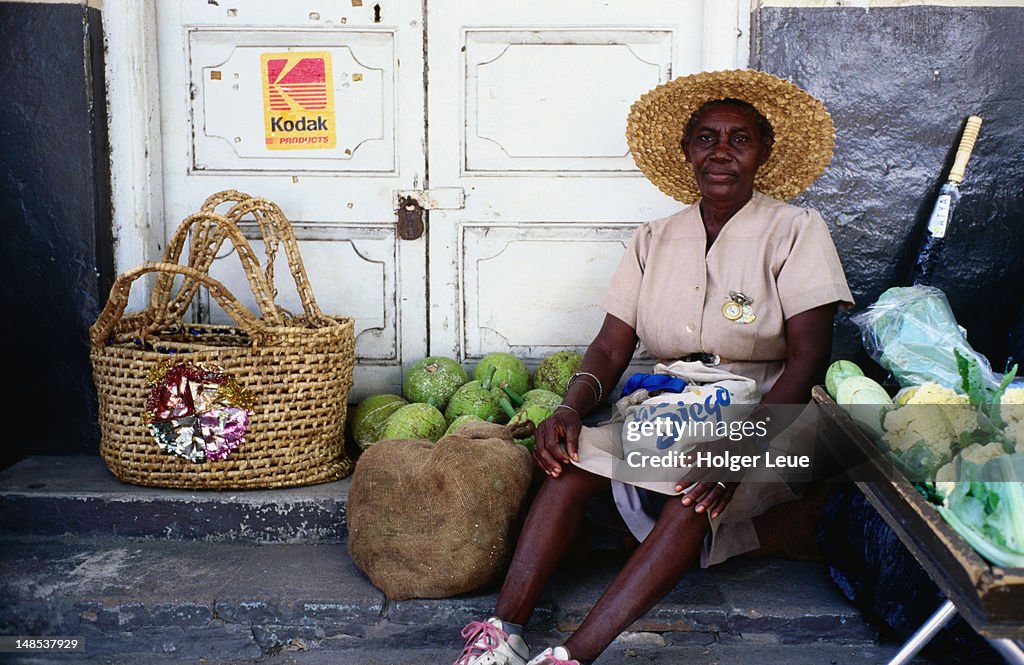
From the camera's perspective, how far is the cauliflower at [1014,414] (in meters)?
2.00

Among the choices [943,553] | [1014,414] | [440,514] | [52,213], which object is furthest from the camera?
[52,213]

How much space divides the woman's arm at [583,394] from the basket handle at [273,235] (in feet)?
3.85

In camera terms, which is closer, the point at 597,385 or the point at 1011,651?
the point at 1011,651

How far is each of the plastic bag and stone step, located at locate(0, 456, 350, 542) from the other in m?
1.94

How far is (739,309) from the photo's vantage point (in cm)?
293

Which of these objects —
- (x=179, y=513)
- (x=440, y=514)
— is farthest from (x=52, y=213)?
(x=440, y=514)

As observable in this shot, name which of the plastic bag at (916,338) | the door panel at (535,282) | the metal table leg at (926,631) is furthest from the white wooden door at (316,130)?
the metal table leg at (926,631)

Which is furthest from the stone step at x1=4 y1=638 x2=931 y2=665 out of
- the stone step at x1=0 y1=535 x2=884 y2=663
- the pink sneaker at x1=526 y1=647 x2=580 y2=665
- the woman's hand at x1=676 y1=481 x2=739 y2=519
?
the woman's hand at x1=676 y1=481 x2=739 y2=519

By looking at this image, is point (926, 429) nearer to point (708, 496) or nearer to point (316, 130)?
point (708, 496)

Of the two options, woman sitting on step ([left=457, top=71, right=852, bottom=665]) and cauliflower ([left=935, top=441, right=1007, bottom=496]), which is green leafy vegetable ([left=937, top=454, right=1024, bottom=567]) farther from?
woman sitting on step ([left=457, top=71, right=852, bottom=665])

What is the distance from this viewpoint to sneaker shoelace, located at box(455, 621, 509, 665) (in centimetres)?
244

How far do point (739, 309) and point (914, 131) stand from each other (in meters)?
1.30

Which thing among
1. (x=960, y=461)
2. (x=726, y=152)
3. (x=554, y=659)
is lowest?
(x=554, y=659)

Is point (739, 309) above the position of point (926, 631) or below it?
above
